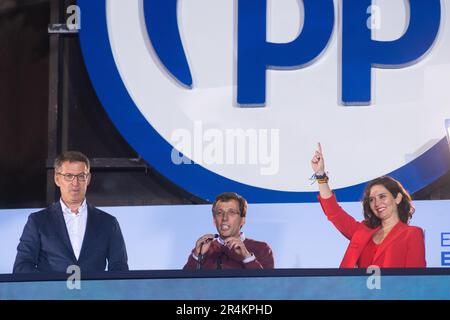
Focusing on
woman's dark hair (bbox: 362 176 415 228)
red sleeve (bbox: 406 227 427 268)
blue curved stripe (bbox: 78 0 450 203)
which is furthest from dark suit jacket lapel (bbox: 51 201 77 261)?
red sleeve (bbox: 406 227 427 268)

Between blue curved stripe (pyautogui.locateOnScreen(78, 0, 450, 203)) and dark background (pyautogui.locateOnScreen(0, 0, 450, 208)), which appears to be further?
dark background (pyautogui.locateOnScreen(0, 0, 450, 208))

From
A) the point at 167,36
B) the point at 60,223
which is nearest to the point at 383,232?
the point at 167,36

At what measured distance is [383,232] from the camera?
14.7 ft

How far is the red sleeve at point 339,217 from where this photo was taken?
4.48 metres

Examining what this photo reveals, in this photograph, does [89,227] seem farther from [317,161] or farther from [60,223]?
[317,161]

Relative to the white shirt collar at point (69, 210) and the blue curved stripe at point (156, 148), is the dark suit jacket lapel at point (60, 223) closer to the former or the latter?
the white shirt collar at point (69, 210)

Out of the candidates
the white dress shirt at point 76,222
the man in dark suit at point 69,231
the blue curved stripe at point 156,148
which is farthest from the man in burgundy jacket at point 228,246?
the white dress shirt at point 76,222

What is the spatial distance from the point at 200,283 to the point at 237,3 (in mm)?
1054

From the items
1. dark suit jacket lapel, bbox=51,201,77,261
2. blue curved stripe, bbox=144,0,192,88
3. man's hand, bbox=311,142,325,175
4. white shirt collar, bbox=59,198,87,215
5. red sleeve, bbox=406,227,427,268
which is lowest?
red sleeve, bbox=406,227,427,268

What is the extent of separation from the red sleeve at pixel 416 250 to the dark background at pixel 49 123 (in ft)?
2.93

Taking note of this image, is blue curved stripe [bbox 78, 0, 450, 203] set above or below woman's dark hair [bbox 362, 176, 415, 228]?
above

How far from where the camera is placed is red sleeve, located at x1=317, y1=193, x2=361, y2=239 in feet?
14.7

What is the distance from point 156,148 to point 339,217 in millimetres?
734

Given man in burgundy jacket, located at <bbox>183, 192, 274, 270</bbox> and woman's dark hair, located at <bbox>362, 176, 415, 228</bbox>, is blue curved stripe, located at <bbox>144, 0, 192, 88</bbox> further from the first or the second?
woman's dark hair, located at <bbox>362, 176, 415, 228</bbox>
